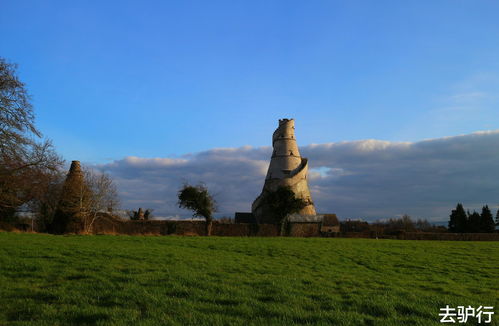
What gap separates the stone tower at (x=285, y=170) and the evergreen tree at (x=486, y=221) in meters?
41.0

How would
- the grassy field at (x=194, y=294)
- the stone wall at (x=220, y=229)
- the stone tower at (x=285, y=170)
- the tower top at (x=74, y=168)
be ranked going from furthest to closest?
→ the stone tower at (x=285, y=170) → the stone wall at (x=220, y=229) → the tower top at (x=74, y=168) → the grassy field at (x=194, y=294)

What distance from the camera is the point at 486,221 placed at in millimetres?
81625

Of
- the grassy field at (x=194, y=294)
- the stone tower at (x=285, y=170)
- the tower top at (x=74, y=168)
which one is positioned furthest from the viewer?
the stone tower at (x=285, y=170)

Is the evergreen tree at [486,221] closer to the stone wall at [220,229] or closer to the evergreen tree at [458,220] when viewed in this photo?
the evergreen tree at [458,220]

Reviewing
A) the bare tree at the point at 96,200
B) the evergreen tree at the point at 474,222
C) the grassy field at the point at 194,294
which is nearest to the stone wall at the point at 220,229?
the bare tree at the point at 96,200

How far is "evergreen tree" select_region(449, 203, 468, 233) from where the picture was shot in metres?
83.1

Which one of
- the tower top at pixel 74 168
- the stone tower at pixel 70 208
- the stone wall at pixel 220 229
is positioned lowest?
the stone wall at pixel 220 229

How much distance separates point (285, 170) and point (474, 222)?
46.2 m

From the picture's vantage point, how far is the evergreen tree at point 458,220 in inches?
3270

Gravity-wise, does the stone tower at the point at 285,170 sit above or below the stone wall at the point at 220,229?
above

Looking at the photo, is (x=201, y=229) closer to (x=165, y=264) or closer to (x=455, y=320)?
(x=165, y=264)

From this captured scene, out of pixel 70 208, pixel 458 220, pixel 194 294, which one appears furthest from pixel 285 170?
pixel 194 294

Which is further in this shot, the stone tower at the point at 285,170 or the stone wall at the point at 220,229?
the stone tower at the point at 285,170

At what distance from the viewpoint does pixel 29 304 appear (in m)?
7.18
